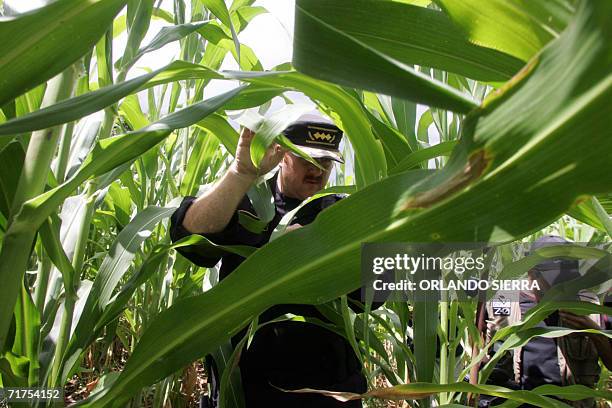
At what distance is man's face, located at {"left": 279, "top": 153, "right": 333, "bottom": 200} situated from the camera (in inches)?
38.9

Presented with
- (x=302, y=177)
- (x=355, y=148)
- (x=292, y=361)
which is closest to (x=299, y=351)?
(x=292, y=361)

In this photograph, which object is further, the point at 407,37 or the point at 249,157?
the point at 249,157

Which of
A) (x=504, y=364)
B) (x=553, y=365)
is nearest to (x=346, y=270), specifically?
(x=553, y=365)

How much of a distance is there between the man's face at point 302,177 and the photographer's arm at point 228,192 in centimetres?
27

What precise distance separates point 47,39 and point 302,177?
691 millimetres

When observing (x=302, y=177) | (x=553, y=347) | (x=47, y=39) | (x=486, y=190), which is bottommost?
(x=553, y=347)

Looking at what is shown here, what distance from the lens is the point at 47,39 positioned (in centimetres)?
33

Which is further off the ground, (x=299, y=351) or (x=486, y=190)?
(x=486, y=190)

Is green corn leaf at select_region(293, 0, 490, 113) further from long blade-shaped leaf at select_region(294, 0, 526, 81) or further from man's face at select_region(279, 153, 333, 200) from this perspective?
man's face at select_region(279, 153, 333, 200)

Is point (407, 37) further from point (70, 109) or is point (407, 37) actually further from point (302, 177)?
point (302, 177)

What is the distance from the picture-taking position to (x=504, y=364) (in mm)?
1836

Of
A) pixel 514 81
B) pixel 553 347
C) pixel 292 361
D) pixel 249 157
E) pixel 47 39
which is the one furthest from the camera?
pixel 553 347

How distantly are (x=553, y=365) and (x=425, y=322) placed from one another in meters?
1.34

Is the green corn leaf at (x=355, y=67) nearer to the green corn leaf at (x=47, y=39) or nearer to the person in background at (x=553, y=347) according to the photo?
the green corn leaf at (x=47, y=39)
